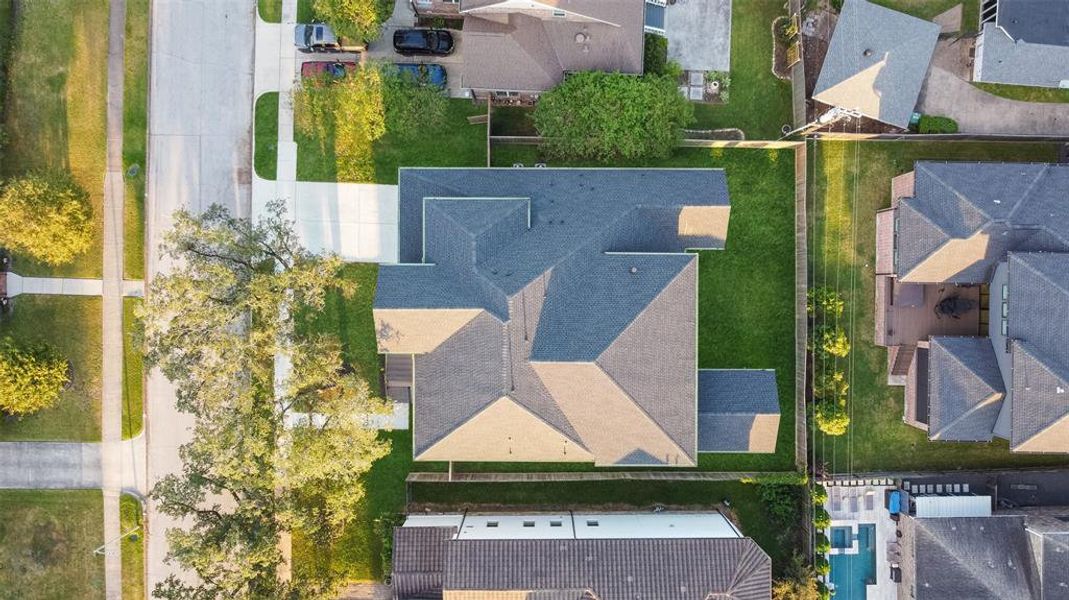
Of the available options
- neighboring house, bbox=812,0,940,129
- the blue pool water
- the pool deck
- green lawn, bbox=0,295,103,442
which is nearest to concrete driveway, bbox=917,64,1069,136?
neighboring house, bbox=812,0,940,129

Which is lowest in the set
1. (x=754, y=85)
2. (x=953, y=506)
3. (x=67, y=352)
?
(x=953, y=506)

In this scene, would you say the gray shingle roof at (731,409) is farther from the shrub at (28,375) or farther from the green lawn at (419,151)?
the shrub at (28,375)

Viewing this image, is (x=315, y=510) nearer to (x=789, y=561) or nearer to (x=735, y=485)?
(x=735, y=485)

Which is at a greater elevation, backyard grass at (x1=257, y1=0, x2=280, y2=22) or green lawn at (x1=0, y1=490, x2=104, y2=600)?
backyard grass at (x1=257, y1=0, x2=280, y2=22)

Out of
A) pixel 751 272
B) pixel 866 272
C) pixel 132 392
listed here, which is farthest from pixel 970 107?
pixel 132 392

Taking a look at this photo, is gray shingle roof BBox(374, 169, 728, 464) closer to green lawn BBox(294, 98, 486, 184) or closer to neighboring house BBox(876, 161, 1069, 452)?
green lawn BBox(294, 98, 486, 184)

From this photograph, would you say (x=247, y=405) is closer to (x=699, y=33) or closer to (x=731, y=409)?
(x=731, y=409)
